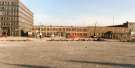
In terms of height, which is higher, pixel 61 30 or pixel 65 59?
pixel 61 30

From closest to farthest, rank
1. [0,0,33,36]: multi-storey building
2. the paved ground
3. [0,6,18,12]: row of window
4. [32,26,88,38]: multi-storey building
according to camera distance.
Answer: the paved ground → [0,6,18,12]: row of window → [0,0,33,36]: multi-storey building → [32,26,88,38]: multi-storey building

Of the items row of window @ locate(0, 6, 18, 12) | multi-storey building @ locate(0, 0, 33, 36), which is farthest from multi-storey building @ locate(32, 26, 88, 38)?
row of window @ locate(0, 6, 18, 12)

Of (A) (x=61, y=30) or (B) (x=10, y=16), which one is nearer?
(B) (x=10, y=16)

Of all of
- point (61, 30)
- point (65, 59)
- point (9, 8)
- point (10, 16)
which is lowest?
point (65, 59)

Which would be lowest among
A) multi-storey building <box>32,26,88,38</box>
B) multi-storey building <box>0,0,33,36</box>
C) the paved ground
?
the paved ground

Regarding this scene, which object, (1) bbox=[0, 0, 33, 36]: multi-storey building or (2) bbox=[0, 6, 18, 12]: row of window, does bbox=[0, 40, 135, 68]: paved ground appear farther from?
(2) bbox=[0, 6, 18, 12]: row of window

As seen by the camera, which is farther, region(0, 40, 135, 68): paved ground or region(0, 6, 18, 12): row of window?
region(0, 6, 18, 12): row of window

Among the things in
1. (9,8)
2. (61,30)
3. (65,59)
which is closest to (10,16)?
(9,8)

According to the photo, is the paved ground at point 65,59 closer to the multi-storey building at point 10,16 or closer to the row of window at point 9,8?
the multi-storey building at point 10,16

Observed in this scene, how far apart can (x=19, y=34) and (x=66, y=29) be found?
3802 cm

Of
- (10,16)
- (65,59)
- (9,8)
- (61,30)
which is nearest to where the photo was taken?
(65,59)

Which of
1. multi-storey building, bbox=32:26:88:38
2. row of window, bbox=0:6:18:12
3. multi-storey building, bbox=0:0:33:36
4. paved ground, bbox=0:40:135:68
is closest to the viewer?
paved ground, bbox=0:40:135:68

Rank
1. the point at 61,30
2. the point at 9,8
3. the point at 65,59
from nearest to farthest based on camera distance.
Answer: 1. the point at 65,59
2. the point at 9,8
3. the point at 61,30

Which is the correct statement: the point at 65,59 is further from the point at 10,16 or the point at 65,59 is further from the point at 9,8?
the point at 9,8
